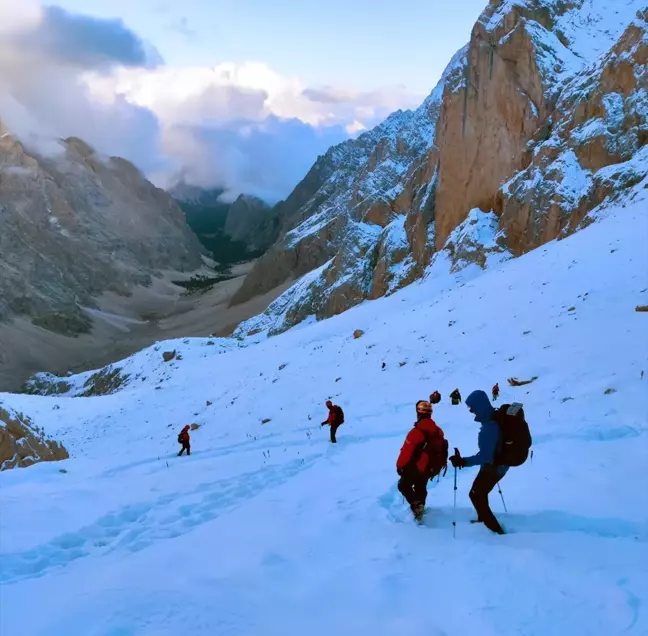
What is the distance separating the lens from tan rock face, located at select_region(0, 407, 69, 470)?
1551 centimetres

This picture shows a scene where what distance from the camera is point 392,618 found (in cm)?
436

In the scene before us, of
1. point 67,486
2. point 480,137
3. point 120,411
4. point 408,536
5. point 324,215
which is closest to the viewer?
point 408,536

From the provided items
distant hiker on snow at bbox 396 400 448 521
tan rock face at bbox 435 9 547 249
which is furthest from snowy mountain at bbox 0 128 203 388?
distant hiker on snow at bbox 396 400 448 521

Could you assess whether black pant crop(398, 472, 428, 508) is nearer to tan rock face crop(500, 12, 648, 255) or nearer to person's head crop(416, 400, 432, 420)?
person's head crop(416, 400, 432, 420)

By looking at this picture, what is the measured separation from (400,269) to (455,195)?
1273cm

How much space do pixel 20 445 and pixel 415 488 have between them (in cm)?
1403

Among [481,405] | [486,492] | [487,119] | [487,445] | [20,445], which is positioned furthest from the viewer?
[487,119]

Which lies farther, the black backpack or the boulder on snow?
the boulder on snow

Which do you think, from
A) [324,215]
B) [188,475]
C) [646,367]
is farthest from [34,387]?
[324,215]

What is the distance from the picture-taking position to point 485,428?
546cm

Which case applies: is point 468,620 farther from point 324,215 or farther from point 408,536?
point 324,215

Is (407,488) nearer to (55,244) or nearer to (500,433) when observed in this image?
(500,433)

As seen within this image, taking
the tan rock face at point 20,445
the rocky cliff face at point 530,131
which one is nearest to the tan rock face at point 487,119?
the rocky cliff face at point 530,131

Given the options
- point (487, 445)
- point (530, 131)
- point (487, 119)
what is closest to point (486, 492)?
point (487, 445)
